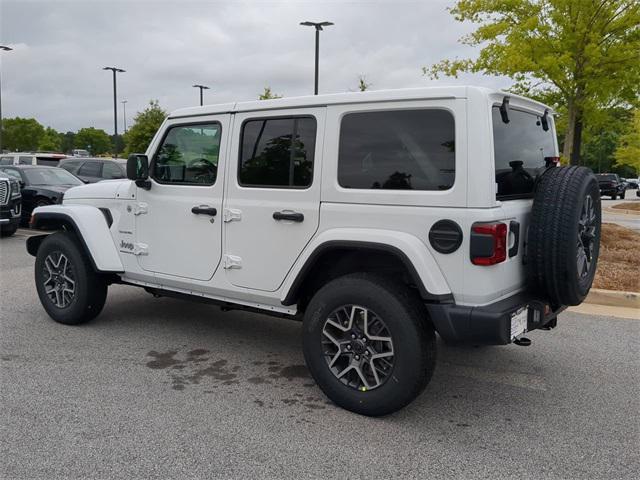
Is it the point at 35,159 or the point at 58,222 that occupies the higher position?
the point at 35,159

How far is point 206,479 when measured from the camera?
277 centimetres

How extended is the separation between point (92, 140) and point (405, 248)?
9393 centimetres

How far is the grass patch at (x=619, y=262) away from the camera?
6.68m

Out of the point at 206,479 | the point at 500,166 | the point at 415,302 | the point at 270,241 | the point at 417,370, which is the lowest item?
the point at 206,479

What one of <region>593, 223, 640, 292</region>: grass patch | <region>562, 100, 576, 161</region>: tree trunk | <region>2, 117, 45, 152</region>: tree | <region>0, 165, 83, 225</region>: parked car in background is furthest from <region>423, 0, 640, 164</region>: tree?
<region>2, 117, 45, 152</region>: tree

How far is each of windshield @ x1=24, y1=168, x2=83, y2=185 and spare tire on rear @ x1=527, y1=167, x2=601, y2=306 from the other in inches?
471

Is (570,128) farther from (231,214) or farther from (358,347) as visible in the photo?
(358,347)

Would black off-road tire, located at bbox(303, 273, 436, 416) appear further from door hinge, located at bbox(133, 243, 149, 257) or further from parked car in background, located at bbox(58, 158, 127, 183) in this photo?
parked car in background, located at bbox(58, 158, 127, 183)

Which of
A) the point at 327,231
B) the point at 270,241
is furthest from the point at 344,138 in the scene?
the point at 270,241

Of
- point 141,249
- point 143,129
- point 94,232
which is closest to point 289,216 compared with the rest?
point 141,249

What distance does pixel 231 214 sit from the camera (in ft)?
13.5

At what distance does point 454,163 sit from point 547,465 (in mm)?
1701

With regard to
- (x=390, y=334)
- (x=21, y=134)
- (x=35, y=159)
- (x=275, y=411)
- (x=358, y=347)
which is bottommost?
(x=275, y=411)

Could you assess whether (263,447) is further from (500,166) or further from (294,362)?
(500,166)
